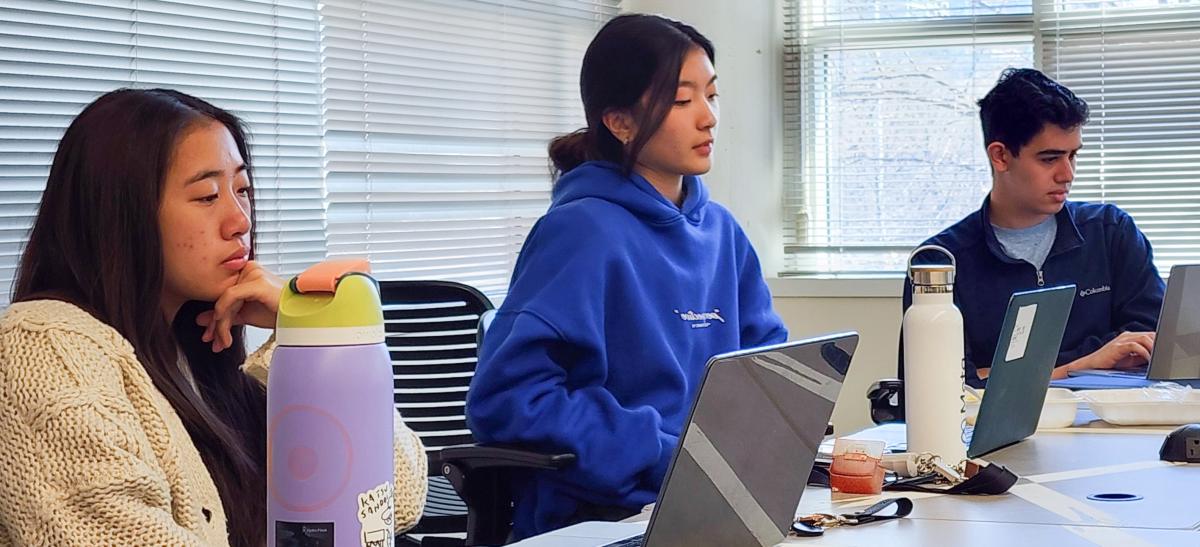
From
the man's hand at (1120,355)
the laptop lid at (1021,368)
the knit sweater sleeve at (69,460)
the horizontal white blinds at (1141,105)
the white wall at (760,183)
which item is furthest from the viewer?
the white wall at (760,183)

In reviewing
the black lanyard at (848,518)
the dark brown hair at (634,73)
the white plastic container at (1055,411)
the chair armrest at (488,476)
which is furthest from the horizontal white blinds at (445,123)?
the black lanyard at (848,518)

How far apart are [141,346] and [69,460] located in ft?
0.81

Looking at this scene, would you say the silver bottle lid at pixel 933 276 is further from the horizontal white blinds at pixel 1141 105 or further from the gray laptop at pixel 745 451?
the horizontal white blinds at pixel 1141 105

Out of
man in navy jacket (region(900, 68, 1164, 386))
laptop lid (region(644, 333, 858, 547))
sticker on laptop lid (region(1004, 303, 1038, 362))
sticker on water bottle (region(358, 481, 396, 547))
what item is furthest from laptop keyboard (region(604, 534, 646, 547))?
man in navy jacket (region(900, 68, 1164, 386))

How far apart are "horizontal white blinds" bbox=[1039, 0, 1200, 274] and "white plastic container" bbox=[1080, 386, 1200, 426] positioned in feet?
5.86

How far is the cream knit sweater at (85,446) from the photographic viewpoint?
47.1 inches

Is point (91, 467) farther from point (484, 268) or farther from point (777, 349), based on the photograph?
point (484, 268)

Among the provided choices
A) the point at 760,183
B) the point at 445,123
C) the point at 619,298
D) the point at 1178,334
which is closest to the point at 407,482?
the point at 619,298

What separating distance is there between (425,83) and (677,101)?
1.21 meters

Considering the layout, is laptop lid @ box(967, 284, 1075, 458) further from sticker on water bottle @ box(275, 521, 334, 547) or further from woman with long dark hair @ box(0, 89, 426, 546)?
sticker on water bottle @ box(275, 521, 334, 547)

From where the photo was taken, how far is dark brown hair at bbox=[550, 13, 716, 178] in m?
2.36

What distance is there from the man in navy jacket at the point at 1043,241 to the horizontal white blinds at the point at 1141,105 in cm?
86

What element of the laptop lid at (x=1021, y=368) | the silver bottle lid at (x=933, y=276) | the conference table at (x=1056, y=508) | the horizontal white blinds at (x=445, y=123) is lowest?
the conference table at (x=1056, y=508)

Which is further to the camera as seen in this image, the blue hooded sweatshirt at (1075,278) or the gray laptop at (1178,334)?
the blue hooded sweatshirt at (1075,278)
